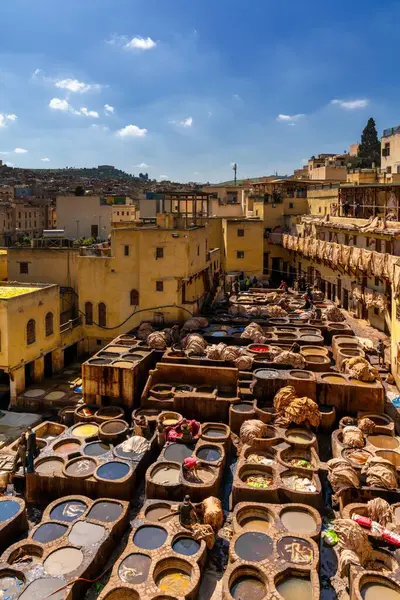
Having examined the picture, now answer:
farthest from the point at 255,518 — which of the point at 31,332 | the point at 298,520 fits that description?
the point at 31,332

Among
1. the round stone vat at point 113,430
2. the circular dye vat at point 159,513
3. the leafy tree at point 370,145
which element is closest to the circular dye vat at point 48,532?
the circular dye vat at point 159,513

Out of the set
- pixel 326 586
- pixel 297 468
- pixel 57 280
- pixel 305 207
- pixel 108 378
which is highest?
pixel 305 207

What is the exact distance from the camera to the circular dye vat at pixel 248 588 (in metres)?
12.0

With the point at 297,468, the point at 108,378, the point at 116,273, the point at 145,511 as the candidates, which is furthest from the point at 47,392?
the point at 297,468

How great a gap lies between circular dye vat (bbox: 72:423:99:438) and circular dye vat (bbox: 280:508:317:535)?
27.7 feet

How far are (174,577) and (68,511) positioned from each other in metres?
4.46

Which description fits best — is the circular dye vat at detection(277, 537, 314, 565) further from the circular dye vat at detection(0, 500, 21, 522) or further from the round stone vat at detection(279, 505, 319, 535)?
the circular dye vat at detection(0, 500, 21, 522)

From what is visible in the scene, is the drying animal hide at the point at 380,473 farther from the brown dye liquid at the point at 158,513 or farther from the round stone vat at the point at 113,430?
the round stone vat at the point at 113,430

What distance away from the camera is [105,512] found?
15367 mm

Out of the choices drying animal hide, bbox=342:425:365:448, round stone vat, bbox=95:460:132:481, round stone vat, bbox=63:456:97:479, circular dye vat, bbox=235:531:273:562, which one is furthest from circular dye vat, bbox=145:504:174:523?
drying animal hide, bbox=342:425:365:448

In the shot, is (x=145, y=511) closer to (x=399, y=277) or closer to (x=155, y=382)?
(x=155, y=382)

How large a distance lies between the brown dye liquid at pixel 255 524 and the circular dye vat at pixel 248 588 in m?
1.84

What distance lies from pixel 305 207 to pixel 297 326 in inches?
1020

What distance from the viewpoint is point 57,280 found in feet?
105
